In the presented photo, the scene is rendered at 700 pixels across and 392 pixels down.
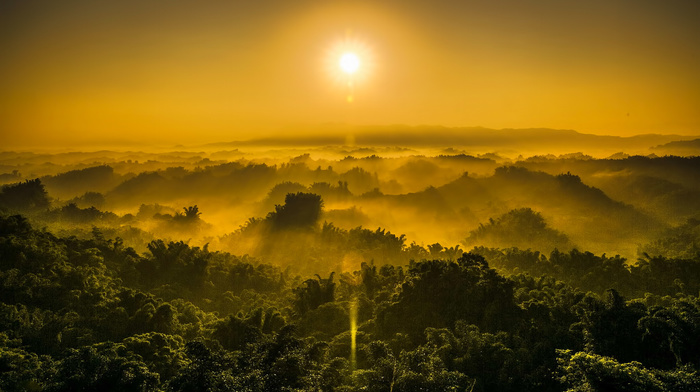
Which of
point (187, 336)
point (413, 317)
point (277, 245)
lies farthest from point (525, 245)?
point (187, 336)

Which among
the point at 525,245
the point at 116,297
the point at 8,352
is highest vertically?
the point at 8,352

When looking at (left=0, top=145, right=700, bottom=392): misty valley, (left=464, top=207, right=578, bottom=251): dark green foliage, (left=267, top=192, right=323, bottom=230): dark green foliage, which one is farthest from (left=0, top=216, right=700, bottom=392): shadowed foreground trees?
(left=464, top=207, right=578, bottom=251): dark green foliage

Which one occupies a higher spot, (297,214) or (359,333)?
→ (359,333)

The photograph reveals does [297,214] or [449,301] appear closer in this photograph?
[449,301]

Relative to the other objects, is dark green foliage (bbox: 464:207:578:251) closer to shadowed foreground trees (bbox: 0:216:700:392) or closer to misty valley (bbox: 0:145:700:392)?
misty valley (bbox: 0:145:700:392)

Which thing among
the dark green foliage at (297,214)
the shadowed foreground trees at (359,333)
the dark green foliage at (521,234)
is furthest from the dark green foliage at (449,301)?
the dark green foliage at (521,234)

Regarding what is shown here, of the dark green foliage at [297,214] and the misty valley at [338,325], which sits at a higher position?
the misty valley at [338,325]

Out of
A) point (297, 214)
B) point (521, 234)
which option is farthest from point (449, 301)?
point (521, 234)

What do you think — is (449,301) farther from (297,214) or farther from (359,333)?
(297,214)

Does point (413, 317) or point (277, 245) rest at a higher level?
point (413, 317)

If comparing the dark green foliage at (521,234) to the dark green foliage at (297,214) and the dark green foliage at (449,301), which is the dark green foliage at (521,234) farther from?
the dark green foliage at (449,301)

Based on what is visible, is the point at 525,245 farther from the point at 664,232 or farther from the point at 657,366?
the point at 657,366
